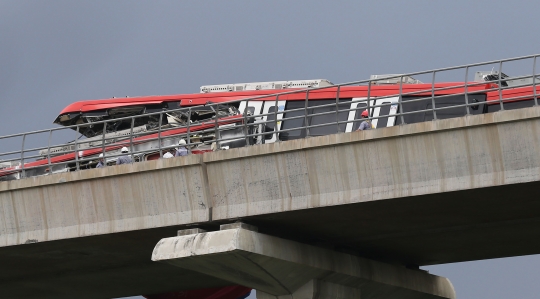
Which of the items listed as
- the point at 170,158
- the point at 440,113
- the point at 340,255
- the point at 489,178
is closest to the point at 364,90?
the point at 440,113

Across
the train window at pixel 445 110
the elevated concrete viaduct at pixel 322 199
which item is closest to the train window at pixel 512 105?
the train window at pixel 445 110

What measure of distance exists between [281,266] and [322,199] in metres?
3.40

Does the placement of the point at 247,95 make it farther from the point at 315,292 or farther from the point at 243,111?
the point at 315,292

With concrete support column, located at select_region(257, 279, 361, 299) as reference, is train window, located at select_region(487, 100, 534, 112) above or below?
above

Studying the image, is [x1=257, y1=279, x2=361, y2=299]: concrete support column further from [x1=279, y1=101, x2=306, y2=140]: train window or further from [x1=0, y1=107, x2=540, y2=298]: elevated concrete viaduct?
[x1=279, y1=101, x2=306, y2=140]: train window

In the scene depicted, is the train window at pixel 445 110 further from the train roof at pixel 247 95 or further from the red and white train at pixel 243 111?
the train roof at pixel 247 95

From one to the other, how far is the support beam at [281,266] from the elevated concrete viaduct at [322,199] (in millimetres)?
198

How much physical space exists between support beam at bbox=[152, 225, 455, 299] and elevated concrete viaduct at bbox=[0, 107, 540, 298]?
198 millimetres

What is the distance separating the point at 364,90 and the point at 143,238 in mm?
8048

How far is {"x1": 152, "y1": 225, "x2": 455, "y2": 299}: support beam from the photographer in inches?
992

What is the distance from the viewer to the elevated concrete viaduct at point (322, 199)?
2211cm

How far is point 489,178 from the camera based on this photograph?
2189 centimetres

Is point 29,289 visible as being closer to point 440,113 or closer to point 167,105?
point 167,105

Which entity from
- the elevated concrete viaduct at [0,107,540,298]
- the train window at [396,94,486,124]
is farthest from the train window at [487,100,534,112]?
the elevated concrete viaduct at [0,107,540,298]
